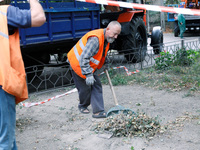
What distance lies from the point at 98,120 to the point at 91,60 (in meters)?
0.93

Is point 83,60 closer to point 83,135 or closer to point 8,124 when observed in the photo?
point 83,135

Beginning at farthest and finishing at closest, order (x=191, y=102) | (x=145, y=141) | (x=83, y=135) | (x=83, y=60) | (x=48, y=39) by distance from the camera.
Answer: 1. (x=48, y=39)
2. (x=191, y=102)
3. (x=83, y=60)
4. (x=83, y=135)
5. (x=145, y=141)

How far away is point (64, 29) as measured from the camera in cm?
645

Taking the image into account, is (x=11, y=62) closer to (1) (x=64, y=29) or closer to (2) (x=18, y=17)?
(2) (x=18, y=17)

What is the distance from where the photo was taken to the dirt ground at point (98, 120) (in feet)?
11.9

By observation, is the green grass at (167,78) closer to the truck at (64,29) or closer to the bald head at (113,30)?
the truck at (64,29)

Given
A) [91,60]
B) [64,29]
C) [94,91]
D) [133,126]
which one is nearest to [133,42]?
[64,29]

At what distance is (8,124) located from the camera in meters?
2.45

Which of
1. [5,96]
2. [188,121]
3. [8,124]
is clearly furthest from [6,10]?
[188,121]

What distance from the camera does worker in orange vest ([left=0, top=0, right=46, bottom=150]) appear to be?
230cm

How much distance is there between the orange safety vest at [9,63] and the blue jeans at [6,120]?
71 millimetres

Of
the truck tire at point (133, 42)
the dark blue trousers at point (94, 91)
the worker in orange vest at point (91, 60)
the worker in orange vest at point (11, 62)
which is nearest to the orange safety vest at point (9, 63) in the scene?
the worker in orange vest at point (11, 62)

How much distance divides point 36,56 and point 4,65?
489 centimetres

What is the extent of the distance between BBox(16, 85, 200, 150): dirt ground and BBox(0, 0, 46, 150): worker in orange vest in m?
1.31
